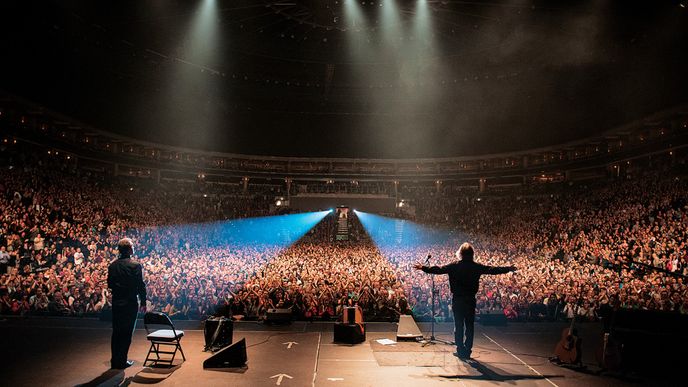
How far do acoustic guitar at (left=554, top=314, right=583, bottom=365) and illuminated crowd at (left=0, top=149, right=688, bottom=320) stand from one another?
3.76 feet

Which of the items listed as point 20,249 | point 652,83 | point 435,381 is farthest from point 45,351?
point 652,83

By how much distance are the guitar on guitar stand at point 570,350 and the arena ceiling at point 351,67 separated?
16.5 meters

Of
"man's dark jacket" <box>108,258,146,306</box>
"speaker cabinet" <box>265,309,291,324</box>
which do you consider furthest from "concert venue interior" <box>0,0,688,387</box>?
"speaker cabinet" <box>265,309,291,324</box>

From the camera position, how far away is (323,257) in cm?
2366

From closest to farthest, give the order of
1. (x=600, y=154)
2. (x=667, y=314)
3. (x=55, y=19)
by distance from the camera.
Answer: (x=667, y=314) → (x=55, y=19) → (x=600, y=154)

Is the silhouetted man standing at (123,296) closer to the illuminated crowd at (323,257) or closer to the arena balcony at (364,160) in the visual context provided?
the illuminated crowd at (323,257)

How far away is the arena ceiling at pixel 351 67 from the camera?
69.9 feet

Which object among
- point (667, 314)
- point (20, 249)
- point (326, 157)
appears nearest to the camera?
point (667, 314)

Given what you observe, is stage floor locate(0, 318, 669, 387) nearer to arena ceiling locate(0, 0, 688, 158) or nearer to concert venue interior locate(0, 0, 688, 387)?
concert venue interior locate(0, 0, 688, 387)

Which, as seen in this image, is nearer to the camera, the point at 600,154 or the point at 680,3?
the point at 680,3

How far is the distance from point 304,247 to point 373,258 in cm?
580

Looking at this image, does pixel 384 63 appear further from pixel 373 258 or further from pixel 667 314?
pixel 667 314

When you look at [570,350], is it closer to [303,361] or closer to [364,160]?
[303,361]

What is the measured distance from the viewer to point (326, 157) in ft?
163
